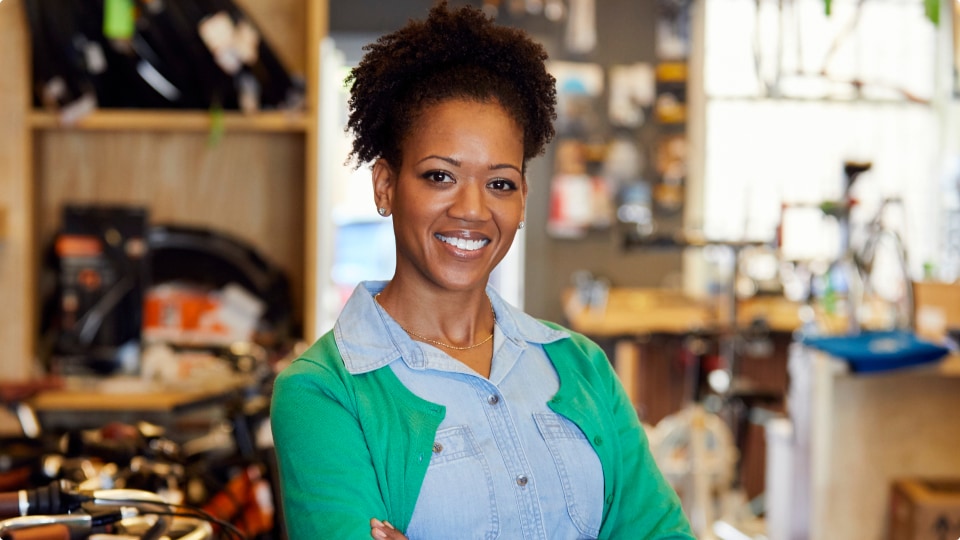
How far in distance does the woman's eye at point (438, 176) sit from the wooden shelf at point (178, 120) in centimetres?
175

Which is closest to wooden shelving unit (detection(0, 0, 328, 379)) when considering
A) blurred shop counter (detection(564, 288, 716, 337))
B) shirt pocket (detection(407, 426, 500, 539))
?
shirt pocket (detection(407, 426, 500, 539))

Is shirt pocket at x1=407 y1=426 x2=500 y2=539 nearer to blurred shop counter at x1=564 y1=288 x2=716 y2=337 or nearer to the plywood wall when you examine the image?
the plywood wall

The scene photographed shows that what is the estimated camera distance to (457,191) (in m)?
1.44

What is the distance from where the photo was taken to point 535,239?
6.30m

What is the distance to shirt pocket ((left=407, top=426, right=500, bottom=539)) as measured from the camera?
4.47 ft

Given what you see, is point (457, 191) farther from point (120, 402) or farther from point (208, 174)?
point (208, 174)

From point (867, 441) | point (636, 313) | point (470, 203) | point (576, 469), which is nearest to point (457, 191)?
point (470, 203)

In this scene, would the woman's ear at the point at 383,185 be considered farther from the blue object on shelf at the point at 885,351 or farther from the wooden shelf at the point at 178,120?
the blue object on shelf at the point at 885,351

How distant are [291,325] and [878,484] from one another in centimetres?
204

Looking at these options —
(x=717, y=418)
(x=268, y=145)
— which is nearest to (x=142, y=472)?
(x=268, y=145)

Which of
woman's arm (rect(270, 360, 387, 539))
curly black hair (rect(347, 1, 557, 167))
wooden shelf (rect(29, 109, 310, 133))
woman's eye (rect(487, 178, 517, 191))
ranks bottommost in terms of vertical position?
woman's arm (rect(270, 360, 387, 539))

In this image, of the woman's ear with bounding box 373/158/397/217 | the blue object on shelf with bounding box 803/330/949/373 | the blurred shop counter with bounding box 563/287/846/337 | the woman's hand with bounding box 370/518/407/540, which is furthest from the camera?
the blurred shop counter with bounding box 563/287/846/337

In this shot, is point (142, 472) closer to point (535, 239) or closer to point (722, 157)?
point (535, 239)

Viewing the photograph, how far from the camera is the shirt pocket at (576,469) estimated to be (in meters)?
1.45
